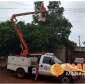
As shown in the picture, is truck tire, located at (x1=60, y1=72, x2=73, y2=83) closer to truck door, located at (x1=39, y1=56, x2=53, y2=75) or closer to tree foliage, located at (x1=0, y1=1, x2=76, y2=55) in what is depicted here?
truck door, located at (x1=39, y1=56, x2=53, y2=75)

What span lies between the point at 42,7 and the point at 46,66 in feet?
16.3

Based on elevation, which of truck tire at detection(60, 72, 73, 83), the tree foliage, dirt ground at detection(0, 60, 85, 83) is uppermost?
the tree foliage

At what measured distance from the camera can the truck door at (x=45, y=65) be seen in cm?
2247

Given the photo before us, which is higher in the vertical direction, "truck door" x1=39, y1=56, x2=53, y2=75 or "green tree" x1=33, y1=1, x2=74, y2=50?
"green tree" x1=33, y1=1, x2=74, y2=50

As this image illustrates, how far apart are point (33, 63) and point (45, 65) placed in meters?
1.19

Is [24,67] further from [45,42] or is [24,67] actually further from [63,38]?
[63,38]

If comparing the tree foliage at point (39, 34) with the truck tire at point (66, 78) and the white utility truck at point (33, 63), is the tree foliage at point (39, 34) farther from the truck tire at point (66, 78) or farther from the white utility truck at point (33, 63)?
the truck tire at point (66, 78)

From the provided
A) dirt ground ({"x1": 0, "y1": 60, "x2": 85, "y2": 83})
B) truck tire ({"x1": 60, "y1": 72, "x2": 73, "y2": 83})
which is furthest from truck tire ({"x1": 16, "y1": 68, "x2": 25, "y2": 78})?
truck tire ({"x1": 60, "y1": 72, "x2": 73, "y2": 83})

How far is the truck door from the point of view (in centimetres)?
2247

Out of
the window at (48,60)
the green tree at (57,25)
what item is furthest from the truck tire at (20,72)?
the green tree at (57,25)

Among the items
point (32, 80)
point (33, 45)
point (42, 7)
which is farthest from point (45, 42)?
point (32, 80)

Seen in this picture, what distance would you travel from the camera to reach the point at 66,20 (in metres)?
37.0

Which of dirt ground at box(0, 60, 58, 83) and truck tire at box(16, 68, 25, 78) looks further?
truck tire at box(16, 68, 25, 78)

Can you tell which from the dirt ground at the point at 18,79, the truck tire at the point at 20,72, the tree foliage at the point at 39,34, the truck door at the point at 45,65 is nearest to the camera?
the dirt ground at the point at 18,79
